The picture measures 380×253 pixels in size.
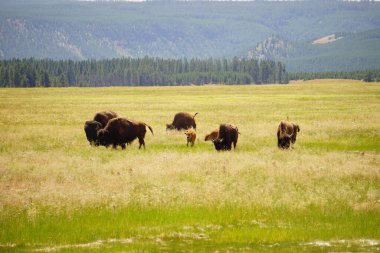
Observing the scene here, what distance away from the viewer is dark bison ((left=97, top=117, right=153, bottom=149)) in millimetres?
29500

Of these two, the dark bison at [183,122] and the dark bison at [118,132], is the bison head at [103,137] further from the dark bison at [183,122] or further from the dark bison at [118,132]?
the dark bison at [183,122]

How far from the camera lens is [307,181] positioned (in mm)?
20359

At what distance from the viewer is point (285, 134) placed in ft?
94.2

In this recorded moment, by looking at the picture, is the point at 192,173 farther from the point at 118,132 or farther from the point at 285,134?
the point at 118,132

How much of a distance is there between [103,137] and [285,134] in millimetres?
9489

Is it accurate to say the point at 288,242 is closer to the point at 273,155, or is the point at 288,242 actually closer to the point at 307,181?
the point at 307,181

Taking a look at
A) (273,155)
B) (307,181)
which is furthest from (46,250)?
(273,155)

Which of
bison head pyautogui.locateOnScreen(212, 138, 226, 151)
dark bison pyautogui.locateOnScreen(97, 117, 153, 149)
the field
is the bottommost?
the field

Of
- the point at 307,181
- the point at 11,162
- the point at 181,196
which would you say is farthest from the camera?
the point at 11,162

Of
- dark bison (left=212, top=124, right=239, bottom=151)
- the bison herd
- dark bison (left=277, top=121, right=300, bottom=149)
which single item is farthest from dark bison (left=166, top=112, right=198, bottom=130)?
dark bison (left=277, top=121, right=300, bottom=149)

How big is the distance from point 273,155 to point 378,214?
10935mm

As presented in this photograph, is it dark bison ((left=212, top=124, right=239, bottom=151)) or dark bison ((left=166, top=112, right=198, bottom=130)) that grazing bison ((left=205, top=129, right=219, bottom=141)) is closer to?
dark bison ((left=212, top=124, right=239, bottom=151))

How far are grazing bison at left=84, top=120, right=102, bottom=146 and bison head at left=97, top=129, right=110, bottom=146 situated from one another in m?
1.17

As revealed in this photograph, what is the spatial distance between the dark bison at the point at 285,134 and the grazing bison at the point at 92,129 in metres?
9.83
